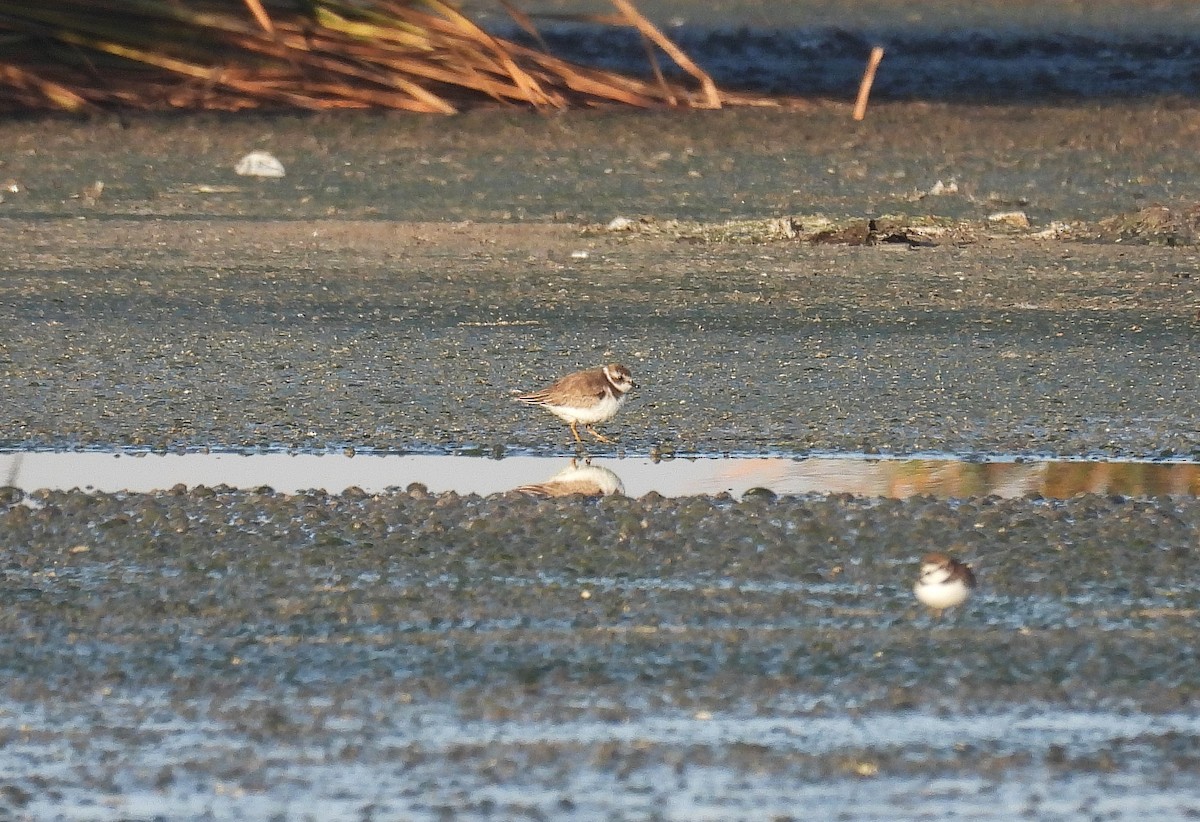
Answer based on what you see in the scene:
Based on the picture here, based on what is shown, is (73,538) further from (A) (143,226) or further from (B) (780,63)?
(B) (780,63)

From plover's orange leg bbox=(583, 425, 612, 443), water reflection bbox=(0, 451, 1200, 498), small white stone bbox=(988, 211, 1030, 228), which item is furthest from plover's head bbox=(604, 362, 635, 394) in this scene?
small white stone bbox=(988, 211, 1030, 228)

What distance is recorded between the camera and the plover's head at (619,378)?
7160mm

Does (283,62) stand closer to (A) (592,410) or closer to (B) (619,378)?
(B) (619,378)

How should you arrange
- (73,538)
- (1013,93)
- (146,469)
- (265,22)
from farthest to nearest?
(1013,93) → (265,22) → (146,469) → (73,538)

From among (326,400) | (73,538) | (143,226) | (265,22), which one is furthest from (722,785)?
(265,22)

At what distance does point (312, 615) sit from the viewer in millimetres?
5254

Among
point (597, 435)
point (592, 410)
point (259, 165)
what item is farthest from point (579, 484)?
point (259, 165)

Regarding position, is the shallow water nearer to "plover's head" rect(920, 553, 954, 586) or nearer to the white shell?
"plover's head" rect(920, 553, 954, 586)

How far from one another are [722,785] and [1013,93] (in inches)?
517

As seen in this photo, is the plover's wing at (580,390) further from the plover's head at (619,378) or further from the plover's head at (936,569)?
the plover's head at (936,569)

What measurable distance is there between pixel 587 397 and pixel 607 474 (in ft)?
1.32

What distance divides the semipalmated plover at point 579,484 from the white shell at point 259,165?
6989 millimetres

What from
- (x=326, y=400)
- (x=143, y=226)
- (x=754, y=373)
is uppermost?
(x=143, y=226)

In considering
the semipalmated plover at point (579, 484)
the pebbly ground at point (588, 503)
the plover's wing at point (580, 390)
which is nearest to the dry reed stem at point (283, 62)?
the pebbly ground at point (588, 503)
